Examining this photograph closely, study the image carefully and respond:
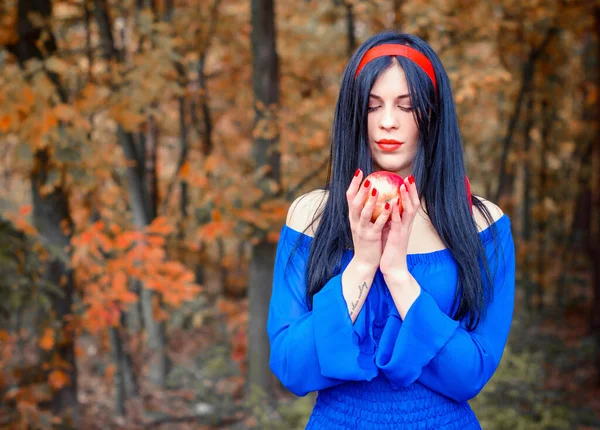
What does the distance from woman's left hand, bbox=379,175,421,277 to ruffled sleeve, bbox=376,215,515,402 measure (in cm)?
11

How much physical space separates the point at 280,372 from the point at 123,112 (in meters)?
3.56

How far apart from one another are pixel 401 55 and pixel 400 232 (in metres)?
0.49

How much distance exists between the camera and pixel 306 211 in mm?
1920

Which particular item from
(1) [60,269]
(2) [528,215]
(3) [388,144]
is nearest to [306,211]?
(3) [388,144]

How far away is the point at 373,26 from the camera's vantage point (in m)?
7.36

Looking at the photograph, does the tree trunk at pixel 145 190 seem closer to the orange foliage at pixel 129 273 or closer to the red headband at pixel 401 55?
the orange foliage at pixel 129 273

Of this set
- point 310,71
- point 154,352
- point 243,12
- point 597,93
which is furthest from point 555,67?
point 154,352

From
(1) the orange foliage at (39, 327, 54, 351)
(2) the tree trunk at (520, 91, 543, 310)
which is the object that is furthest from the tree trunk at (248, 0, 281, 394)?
(2) the tree trunk at (520, 91, 543, 310)

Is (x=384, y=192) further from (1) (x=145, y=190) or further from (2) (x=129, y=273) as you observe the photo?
(1) (x=145, y=190)

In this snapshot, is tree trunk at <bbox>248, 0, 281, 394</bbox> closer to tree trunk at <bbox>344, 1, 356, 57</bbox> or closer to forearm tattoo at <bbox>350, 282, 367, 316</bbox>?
tree trunk at <bbox>344, 1, 356, 57</bbox>

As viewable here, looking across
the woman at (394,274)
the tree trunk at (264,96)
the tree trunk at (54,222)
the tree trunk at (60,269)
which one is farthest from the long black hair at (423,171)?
the tree trunk at (264,96)

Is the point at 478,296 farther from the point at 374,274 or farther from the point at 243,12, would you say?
the point at 243,12

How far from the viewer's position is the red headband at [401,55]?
1.75 meters

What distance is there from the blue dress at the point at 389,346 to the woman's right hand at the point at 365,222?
10cm
